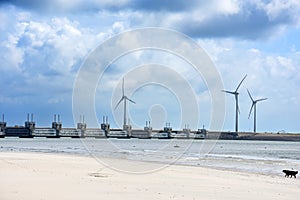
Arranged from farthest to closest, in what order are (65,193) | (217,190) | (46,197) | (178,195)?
(217,190), (178,195), (65,193), (46,197)

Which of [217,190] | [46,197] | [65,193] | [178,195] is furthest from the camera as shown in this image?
[217,190]

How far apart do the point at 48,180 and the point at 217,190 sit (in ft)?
27.0

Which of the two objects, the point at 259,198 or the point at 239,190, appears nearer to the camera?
the point at 259,198

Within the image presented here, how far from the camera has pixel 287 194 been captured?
25.5 m

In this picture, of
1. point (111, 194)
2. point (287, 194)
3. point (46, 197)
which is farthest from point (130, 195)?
point (287, 194)

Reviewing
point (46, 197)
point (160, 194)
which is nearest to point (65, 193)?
point (46, 197)

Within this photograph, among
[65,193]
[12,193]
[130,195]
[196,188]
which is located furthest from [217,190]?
[12,193]

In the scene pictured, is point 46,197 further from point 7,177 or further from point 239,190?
point 239,190

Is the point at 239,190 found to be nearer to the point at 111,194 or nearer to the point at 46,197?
the point at 111,194

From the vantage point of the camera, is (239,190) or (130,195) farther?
(239,190)

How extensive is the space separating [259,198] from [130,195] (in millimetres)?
5919

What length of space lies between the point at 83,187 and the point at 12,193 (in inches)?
172

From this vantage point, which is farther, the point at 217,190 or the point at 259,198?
the point at 217,190

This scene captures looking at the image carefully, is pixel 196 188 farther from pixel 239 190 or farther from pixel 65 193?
pixel 65 193
